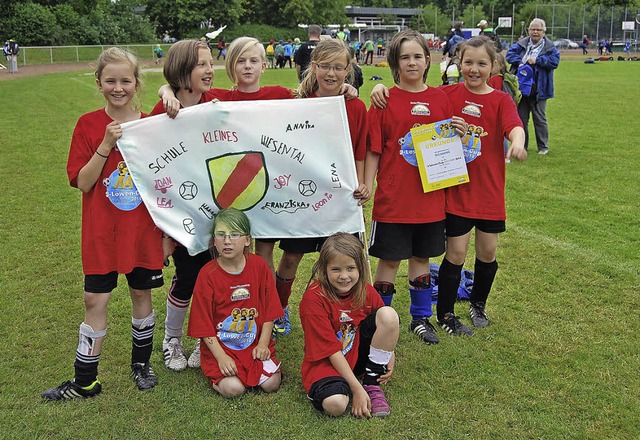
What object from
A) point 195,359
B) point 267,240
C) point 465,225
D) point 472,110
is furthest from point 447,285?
point 195,359

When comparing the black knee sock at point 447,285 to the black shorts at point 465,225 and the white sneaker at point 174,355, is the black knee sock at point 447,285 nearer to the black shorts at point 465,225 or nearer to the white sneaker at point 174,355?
the black shorts at point 465,225

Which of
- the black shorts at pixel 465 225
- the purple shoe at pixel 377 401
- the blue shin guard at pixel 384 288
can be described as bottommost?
the purple shoe at pixel 377 401

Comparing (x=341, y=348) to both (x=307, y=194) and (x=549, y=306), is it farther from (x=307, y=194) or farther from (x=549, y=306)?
(x=549, y=306)

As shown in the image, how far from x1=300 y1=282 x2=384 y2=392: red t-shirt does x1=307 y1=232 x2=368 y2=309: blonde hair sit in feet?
0.14

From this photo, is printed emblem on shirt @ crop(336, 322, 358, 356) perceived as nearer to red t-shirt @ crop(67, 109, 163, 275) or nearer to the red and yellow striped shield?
the red and yellow striped shield

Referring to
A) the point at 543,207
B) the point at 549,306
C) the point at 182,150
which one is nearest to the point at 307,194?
the point at 182,150

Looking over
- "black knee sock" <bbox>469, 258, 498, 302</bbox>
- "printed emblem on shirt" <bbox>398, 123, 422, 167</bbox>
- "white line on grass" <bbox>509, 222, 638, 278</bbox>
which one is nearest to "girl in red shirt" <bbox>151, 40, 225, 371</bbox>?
"printed emblem on shirt" <bbox>398, 123, 422, 167</bbox>

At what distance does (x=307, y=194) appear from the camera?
13.6ft

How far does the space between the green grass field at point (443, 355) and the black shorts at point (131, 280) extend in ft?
2.17

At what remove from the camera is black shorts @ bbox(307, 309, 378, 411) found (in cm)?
367

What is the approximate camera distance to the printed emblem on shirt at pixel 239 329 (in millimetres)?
3992

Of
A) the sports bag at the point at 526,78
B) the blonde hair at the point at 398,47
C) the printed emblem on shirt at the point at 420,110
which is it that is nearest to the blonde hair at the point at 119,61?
the blonde hair at the point at 398,47

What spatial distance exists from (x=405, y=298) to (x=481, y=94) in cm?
185

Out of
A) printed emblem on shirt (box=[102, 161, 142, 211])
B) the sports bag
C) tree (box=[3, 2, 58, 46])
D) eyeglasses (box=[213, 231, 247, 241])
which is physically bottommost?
eyeglasses (box=[213, 231, 247, 241])
